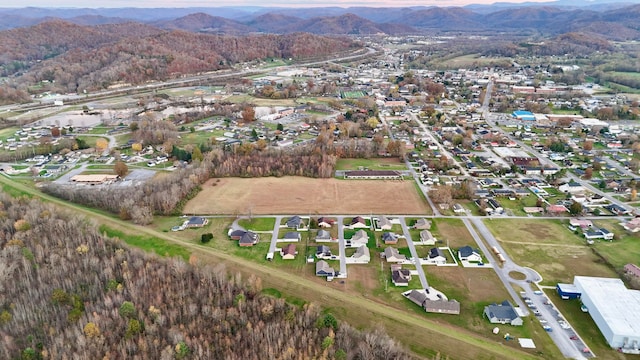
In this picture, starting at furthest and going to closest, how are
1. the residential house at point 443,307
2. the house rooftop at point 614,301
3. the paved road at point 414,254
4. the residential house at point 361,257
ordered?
the residential house at point 361,257 → the paved road at point 414,254 → the residential house at point 443,307 → the house rooftop at point 614,301

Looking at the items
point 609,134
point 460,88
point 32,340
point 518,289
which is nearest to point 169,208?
point 32,340

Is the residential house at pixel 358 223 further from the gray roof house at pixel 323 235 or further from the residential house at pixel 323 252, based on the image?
the residential house at pixel 323 252

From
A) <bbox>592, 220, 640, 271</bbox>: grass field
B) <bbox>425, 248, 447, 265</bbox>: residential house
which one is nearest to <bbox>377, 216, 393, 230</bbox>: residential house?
<bbox>425, 248, 447, 265</bbox>: residential house

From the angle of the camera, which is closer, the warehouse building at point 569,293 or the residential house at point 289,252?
the warehouse building at point 569,293

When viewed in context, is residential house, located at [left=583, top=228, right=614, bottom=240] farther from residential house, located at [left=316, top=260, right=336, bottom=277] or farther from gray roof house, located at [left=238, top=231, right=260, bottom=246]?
gray roof house, located at [left=238, top=231, right=260, bottom=246]

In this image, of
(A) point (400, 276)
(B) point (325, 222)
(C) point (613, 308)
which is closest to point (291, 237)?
(B) point (325, 222)

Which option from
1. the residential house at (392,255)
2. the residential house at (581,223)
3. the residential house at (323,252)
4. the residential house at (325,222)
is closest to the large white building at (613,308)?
the residential house at (581,223)
